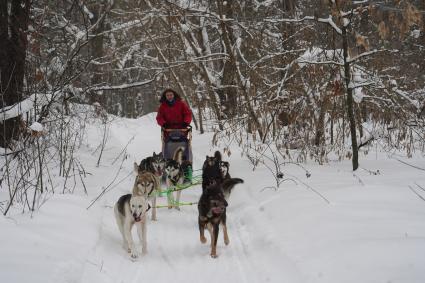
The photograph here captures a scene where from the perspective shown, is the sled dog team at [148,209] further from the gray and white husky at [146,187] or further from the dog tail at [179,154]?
the dog tail at [179,154]

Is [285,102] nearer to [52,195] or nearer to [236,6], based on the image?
[236,6]

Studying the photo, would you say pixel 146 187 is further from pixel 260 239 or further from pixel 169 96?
pixel 169 96

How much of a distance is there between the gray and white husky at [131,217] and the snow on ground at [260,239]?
142 mm

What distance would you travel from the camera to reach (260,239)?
4.98m

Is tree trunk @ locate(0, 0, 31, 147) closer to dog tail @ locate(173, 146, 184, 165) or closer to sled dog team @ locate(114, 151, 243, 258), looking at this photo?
dog tail @ locate(173, 146, 184, 165)

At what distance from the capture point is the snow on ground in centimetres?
349

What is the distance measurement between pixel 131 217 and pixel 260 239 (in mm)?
1538

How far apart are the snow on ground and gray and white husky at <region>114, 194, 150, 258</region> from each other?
0.47ft

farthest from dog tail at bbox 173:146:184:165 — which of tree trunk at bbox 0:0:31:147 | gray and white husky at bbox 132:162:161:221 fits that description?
tree trunk at bbox 0:0:31:147

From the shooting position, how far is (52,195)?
5.66m

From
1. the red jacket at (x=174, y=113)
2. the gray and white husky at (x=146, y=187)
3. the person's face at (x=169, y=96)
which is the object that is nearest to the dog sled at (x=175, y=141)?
the red jacket at (x=174, y=113)

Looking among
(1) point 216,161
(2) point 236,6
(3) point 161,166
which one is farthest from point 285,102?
(2) point 236,6

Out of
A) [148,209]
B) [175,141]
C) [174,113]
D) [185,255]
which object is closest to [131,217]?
[148,209]

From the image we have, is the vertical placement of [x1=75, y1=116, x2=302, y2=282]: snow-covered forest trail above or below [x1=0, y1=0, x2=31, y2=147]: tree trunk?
below
